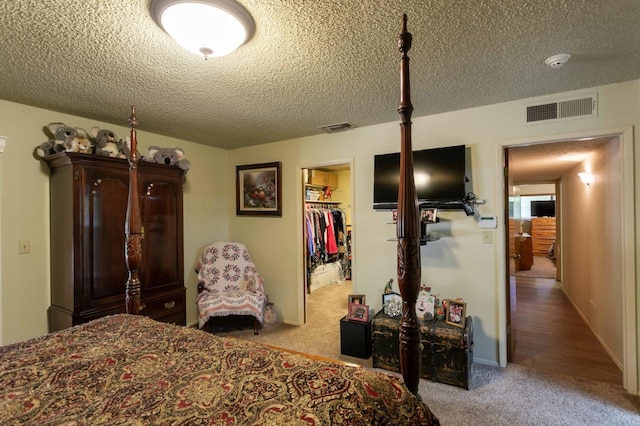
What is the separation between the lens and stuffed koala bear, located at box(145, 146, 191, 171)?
3.19 metres

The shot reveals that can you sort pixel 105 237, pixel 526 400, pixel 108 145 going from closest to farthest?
pixel 526 400, pixel 105 237, pixel 108 145

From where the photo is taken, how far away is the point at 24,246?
2.60m

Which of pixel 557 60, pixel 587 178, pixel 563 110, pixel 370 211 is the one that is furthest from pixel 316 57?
pixel 587 178

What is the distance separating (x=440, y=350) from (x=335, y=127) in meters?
2.32

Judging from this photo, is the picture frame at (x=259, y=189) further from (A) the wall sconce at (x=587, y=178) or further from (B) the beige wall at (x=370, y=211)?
(A) the wall sconce at (x=587, y=178)

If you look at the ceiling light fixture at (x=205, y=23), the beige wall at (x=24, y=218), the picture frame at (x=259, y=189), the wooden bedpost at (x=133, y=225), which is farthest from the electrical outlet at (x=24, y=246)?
the ceiling light fixture at (x=205, y=23)

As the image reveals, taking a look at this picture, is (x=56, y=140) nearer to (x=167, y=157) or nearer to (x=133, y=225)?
(x=167, y=157)

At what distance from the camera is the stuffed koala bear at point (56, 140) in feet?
8.57

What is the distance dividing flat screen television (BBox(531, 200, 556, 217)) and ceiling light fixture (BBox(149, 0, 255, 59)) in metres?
9.66

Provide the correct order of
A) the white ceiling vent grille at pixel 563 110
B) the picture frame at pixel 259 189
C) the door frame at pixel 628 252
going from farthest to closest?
the picture frame at pixel 259 189, the white ceiling vent grille at pixel 563 110, the door frame at pixel 628 252

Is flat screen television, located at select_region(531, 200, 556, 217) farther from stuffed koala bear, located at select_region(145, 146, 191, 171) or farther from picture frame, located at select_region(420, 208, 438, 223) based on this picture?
stuffed koala bear, located at select_region(145, 146, 191, 171)

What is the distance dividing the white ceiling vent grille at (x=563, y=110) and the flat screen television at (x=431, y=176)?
58 centimetres

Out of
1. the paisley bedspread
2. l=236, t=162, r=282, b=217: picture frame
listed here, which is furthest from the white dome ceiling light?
l=236, t=162, r=282, b=217: picture frame

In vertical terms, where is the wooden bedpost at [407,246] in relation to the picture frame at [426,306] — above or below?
above
